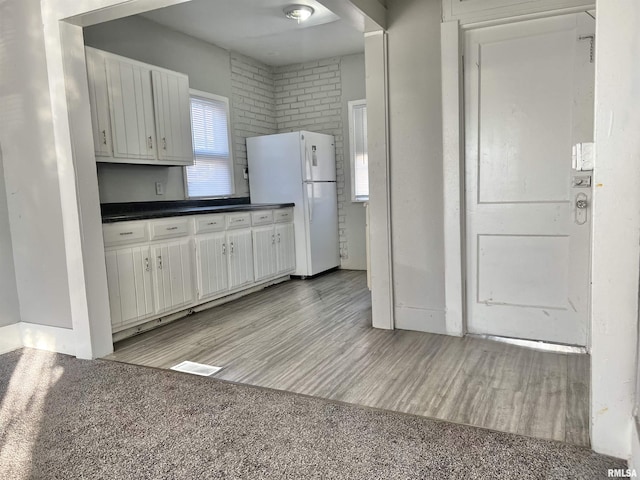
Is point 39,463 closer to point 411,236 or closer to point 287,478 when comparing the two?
point 287,478

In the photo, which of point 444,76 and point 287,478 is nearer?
point 287,478

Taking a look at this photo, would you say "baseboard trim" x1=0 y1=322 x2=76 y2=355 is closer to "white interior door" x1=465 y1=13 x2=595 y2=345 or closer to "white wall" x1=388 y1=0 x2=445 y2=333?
"white wall" x1=388 y1=0 x2=445 y2=333

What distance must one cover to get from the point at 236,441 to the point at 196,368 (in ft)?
2.93

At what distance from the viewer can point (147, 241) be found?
3400 mm

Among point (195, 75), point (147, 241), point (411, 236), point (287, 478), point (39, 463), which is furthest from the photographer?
point (195, 75)

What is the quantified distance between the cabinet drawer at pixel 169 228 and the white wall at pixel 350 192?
8.21ft

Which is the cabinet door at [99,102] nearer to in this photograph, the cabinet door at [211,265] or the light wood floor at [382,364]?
the cabinet door at [211,265]

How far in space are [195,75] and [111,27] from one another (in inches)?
41.6

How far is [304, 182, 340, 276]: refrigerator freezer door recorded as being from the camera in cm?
525

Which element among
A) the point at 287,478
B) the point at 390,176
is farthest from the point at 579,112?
the point at 287,478

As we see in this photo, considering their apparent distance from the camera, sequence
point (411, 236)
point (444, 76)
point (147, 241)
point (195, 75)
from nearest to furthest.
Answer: point (444, 76) → point (411, 236) → point (147, 241) → point (195, 75)

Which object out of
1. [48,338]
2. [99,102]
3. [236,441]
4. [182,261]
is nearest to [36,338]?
[48,338]

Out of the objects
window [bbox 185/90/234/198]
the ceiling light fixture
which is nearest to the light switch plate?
the ceiling light fixture

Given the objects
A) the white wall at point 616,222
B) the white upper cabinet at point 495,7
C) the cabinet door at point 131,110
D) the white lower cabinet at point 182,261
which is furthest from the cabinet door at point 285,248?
the white wall at point 616,222
